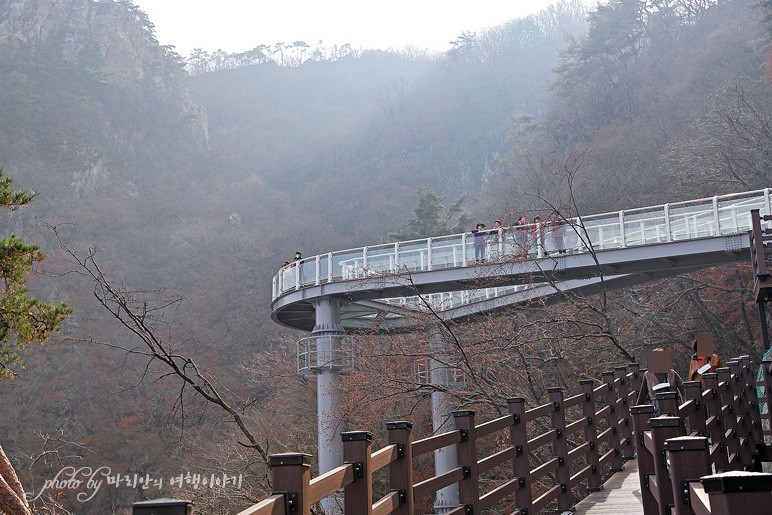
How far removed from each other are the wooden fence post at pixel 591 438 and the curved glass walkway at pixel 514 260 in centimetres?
938

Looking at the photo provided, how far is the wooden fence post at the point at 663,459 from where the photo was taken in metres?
4.72

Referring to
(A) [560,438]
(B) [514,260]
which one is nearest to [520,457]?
(A) [560,438]

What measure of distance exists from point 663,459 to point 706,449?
3.26ft

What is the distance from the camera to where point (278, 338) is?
51.8 metres

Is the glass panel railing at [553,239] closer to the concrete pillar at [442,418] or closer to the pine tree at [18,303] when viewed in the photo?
the concrete pillar at [442,418]

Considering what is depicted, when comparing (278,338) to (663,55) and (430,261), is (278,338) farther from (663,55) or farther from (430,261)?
(663,55)

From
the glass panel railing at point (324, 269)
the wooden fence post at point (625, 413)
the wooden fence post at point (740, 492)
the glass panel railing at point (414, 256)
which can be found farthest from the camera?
the glass panel railing at point (324, 269)

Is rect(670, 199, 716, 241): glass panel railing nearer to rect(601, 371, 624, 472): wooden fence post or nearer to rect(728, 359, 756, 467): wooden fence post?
rect(601, 371, 624, 472): wooden fence post

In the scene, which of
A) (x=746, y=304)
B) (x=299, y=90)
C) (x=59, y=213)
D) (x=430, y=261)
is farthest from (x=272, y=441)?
(x=299, y=90)

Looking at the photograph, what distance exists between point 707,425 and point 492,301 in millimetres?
20766

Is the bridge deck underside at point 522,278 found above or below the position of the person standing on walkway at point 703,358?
above

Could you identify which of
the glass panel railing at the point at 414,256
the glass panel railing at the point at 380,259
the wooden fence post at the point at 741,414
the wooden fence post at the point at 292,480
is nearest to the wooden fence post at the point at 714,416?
the wooden fence post at the point at 741,414

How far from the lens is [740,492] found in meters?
2.39

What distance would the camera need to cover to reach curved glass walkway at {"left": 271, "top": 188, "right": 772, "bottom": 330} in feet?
73.9
